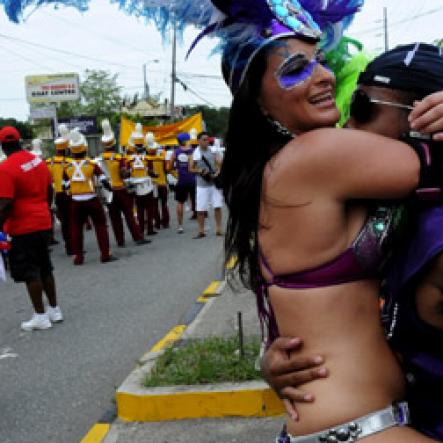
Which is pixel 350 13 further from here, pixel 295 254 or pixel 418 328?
pixel 418 328

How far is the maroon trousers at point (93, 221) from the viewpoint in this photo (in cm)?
1012

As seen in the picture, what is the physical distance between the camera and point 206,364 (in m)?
4.36

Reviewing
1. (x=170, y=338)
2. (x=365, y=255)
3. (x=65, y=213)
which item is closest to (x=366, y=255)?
(x=365, y=255)

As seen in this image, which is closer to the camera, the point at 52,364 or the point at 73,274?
the point at 52,364

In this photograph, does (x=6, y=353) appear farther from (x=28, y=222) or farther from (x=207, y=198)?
(x=207, y=198)

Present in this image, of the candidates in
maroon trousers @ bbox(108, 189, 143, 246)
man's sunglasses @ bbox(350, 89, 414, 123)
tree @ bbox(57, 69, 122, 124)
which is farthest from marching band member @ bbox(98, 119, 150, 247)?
tree @ bbox(57, 69, 122, 124)

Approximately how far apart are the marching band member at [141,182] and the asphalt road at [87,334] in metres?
1.70

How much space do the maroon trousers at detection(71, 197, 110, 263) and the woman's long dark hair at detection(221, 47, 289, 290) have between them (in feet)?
27.5

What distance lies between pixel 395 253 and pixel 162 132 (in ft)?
66.6

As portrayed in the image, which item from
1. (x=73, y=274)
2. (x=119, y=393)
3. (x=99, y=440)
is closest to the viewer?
(x=99, y=440)

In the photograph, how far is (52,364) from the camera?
18.2 ft

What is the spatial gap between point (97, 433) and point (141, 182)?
8.53m

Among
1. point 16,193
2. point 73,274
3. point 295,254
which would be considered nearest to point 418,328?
point 295,254

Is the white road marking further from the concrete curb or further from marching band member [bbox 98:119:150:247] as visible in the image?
marching band member [bbox 98:119:150:247]
